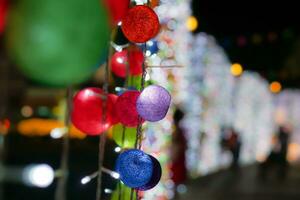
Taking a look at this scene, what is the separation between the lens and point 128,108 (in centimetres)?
188

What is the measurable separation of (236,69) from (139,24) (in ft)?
33.0

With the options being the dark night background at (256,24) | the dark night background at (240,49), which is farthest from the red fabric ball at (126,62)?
the dark night background at (256,24)

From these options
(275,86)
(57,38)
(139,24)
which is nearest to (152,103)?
(139,24)

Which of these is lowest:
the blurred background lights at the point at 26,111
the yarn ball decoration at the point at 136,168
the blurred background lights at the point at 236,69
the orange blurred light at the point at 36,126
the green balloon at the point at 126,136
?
the orange blurred light at the point at 36,126

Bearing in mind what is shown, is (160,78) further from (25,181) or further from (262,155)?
(262,155)

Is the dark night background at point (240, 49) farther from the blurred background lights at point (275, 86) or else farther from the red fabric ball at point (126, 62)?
the red fabric ball at point (126, 62)

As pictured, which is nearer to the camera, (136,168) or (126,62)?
(136,168)

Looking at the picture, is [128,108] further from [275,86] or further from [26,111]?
[275,86]

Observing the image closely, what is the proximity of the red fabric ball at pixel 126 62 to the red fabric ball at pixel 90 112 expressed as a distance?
42 cm

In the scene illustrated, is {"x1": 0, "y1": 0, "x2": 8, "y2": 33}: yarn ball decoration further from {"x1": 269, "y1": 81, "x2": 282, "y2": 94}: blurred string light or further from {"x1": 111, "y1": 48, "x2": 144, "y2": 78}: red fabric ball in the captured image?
{"x1": 269, "y1": 81, "x2": 282, "y2": 94}: blurred string light

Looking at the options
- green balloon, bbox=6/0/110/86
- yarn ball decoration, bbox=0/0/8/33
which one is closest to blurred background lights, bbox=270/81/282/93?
green balloon, bbox=6/0/110/86

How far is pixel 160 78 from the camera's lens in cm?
360

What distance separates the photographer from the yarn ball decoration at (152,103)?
5.82ft

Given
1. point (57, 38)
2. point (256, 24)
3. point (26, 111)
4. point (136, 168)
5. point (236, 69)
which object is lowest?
point (26, 111)
